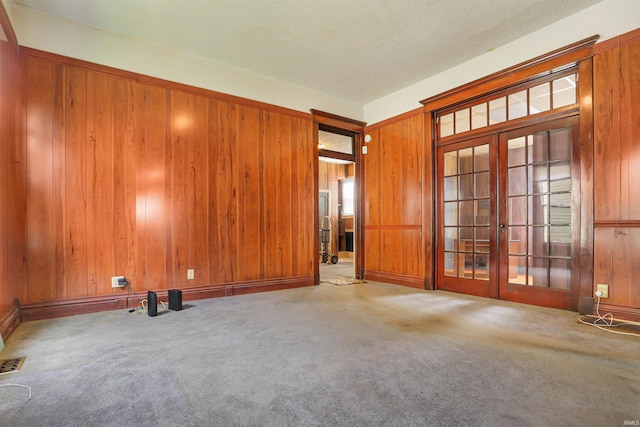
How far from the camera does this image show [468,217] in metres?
4.26

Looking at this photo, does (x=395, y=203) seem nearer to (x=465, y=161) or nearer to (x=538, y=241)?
(x=465, y=161)

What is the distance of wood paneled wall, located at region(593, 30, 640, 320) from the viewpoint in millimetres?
2828

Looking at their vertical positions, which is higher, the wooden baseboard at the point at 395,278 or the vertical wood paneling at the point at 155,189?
the vertical wood paneling at the point at 155,189

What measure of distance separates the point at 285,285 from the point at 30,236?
295 centimetres

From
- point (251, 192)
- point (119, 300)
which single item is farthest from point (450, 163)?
point (119, 300)

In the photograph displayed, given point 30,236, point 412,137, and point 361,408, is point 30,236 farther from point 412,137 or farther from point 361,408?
point 412,137

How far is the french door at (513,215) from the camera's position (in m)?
3.36

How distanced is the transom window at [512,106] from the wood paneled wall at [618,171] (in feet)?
1.07

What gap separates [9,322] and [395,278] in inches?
180

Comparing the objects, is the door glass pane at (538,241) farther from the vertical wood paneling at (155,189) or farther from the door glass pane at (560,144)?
the vertical wood paneling at (155,189)

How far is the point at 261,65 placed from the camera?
425 cm

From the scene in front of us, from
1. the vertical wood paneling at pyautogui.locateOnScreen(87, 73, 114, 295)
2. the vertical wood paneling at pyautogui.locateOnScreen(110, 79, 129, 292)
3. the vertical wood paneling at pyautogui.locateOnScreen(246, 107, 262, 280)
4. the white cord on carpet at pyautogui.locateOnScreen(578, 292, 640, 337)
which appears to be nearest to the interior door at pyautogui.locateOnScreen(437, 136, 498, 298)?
the white cord on carpet at pyautogui.locateOnScreen(578, 292, 640, 337)

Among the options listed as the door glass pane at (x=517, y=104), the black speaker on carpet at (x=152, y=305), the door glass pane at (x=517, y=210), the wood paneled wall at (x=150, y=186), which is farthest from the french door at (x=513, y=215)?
the black speaker on carpet at (x=152, y=305)

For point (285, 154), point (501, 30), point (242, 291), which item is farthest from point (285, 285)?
point (501, 30)
